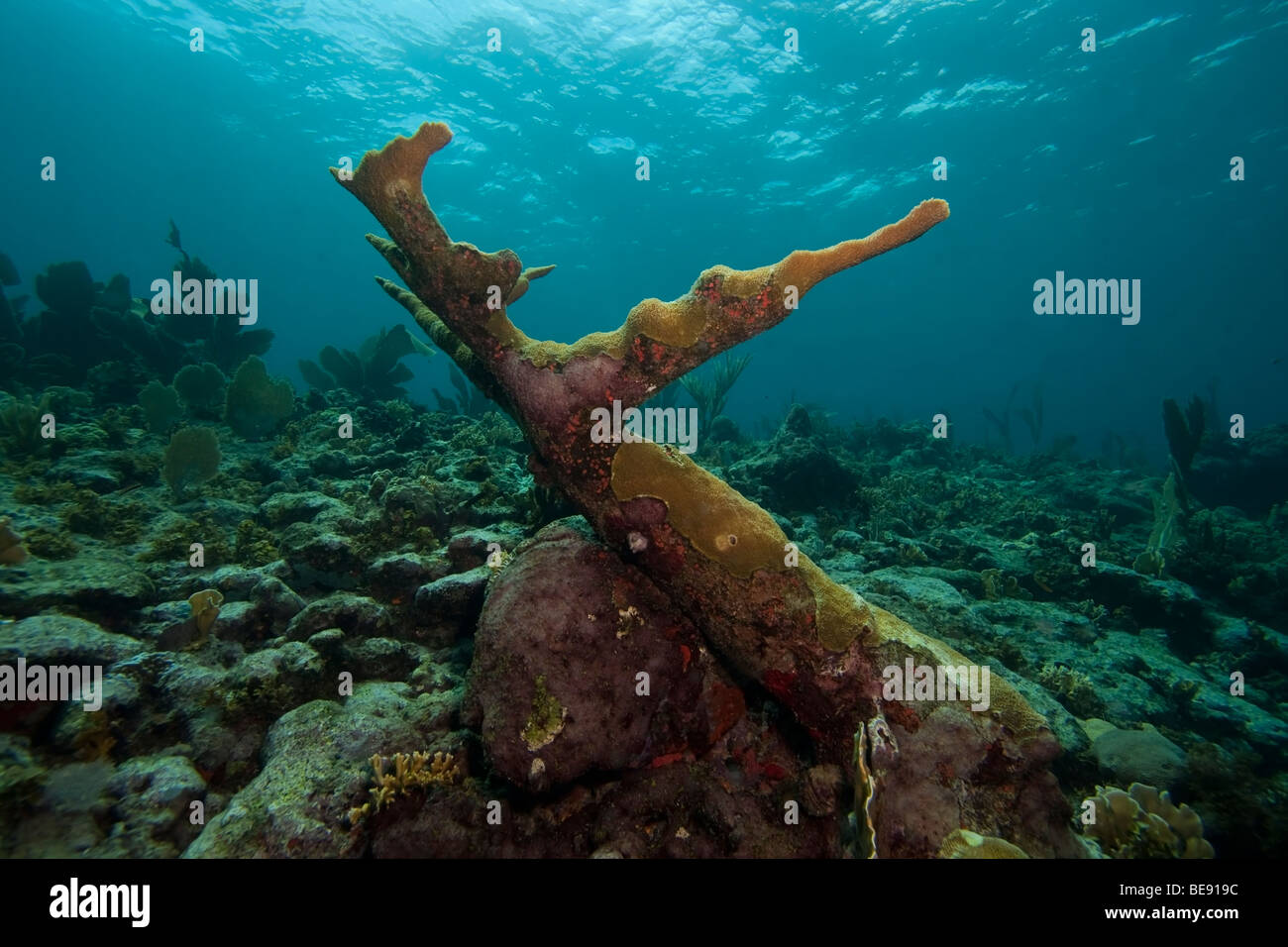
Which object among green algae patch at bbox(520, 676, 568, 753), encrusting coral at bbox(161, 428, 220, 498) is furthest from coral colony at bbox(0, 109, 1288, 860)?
encrusting coral at bbox(161, 428, 220, 498)

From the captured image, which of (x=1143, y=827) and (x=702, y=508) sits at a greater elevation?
(x=702, y=508)

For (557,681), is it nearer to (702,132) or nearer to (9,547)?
(9,547)

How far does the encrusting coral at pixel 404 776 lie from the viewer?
337 cm

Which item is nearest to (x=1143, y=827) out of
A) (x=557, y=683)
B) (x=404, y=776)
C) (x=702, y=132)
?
(x=557, y=683)

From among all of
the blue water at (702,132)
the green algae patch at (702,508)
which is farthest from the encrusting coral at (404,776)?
the blue water at (702,132)

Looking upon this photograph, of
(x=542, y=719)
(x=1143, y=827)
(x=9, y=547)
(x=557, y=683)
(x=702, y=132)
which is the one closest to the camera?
(x=1143, y=827)

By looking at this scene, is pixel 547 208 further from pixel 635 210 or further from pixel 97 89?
pixel 97 89

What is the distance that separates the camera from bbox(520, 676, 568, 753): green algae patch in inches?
139

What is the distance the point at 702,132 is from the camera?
104 ft

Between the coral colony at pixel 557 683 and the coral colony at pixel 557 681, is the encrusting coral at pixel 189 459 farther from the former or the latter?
the coral colony at pixel 557 683

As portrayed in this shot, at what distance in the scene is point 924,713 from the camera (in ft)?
11.5

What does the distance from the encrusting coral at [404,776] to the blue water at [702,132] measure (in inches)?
1123

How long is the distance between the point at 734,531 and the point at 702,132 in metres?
35.4
